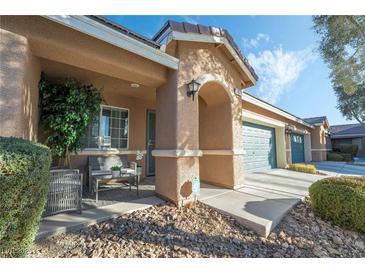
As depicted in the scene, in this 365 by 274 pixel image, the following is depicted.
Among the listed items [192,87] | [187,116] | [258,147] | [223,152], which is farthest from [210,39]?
[258,147]

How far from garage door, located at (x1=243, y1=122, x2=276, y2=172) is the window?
569 centimetres

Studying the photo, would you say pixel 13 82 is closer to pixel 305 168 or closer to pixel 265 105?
pixel 265 105

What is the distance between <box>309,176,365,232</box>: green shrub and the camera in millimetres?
3585

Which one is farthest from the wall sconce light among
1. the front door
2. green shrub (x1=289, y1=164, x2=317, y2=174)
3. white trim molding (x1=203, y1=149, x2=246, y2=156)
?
green shrub (x1=289, y1=164, x2=317, y2=174)

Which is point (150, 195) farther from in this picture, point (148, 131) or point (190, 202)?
point (148, 131)

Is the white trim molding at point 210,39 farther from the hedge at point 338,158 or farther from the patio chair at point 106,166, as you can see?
the hedge at point 338,158

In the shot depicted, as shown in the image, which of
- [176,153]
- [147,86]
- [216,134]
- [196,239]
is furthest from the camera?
[216,134]

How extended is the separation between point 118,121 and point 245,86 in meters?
5.22

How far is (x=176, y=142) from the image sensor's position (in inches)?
173

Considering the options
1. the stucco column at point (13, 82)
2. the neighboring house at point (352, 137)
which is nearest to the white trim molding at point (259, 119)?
the stucco column at point (13, 82)

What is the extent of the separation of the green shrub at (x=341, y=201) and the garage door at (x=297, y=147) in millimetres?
10078

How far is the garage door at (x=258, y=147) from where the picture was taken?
8727 mm

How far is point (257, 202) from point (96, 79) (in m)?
5.71
